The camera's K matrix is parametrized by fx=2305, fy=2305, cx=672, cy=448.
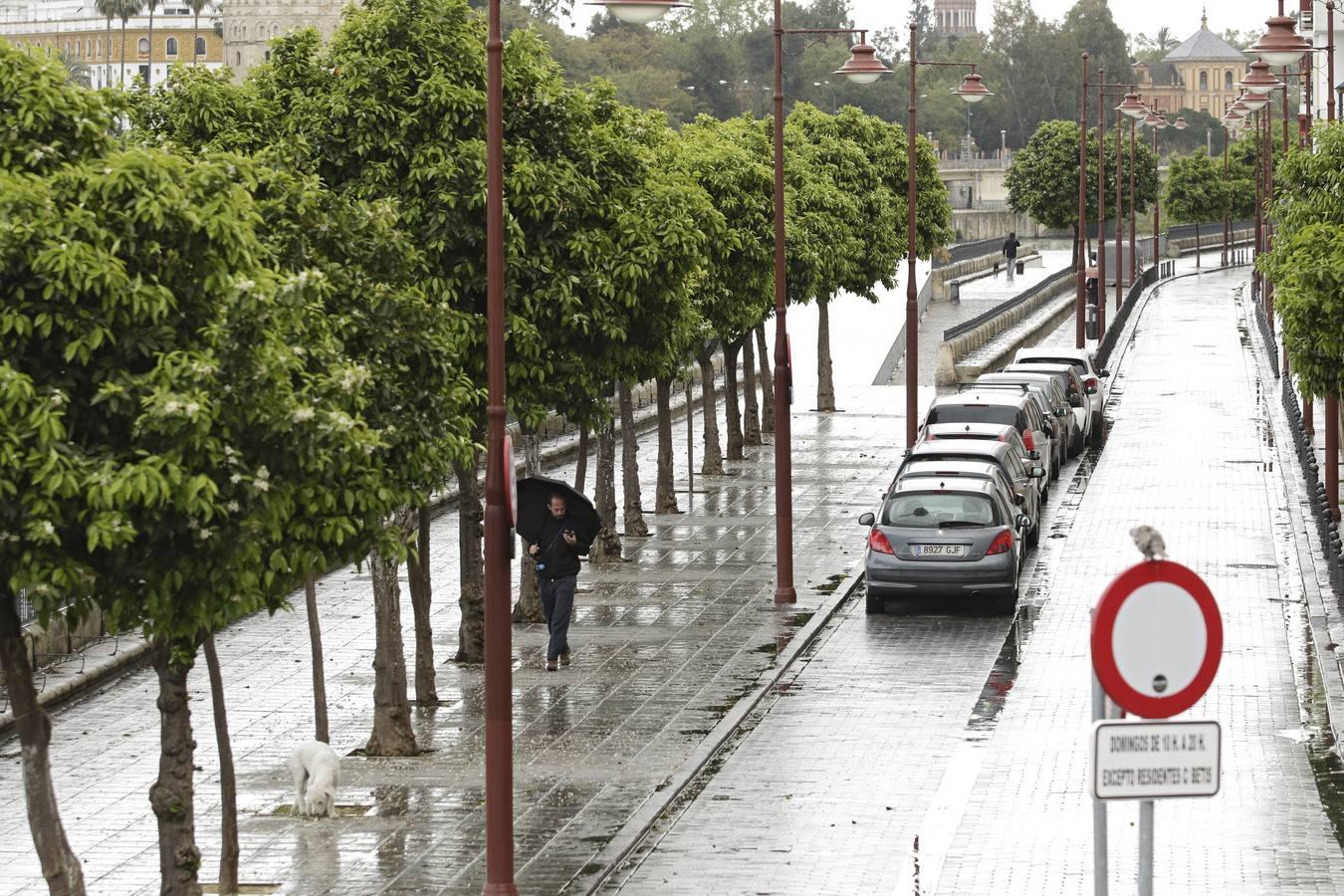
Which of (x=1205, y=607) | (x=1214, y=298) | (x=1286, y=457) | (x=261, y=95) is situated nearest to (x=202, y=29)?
(x=1214, y=298)

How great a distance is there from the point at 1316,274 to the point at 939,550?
15.8ft

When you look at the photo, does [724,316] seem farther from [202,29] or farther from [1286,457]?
[202,29]

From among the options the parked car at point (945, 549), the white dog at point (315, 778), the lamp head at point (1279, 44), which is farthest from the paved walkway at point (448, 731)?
the lamp head at point (1279, 44)

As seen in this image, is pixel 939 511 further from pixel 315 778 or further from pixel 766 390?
pixel 766 390

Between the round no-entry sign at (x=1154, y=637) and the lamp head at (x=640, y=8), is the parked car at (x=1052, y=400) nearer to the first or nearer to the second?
the lamp head at (x=640, y=8)

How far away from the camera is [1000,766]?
17.0 metres

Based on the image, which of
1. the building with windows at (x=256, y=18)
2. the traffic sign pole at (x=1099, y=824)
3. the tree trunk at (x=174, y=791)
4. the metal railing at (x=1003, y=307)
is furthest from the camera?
the building with windows at (x=256, y=18)

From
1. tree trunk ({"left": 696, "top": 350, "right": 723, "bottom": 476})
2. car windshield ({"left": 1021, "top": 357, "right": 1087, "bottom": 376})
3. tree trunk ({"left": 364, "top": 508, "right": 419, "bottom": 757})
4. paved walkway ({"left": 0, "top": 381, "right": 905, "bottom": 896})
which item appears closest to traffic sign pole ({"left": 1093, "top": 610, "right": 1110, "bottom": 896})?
paved walkway ({"left": 0, "top": 381, "right": 905, "bottom": 896})

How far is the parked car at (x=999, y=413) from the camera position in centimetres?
3194

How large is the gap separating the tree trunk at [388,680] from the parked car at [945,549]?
7.07 meters

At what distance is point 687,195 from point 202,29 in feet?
582

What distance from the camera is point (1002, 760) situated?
56.3ft

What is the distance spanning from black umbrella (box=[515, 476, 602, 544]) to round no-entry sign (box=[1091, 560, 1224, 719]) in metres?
13.7

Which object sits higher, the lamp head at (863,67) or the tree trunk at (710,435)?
the lamp head at (863,67)
